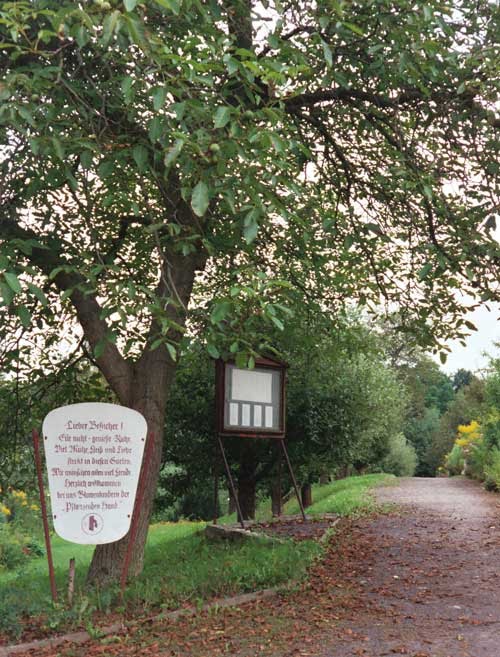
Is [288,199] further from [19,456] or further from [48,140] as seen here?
[19,456]

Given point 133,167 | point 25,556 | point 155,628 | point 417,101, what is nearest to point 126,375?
point 133,167

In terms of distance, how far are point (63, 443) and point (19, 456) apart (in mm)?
4570

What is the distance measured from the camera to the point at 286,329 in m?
10.1

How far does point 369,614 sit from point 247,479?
358 inches

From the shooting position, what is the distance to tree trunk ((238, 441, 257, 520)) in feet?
48.8

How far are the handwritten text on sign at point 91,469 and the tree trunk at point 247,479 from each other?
834cm

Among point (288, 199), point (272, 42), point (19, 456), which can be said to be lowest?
point (19, 456)

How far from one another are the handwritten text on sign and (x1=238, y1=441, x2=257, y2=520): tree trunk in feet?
27.4

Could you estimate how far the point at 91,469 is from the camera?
6.35 m

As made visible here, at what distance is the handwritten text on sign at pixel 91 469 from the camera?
6.27 meters

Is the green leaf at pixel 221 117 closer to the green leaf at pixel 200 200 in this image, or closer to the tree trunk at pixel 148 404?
the green leaf at pixel 200 200

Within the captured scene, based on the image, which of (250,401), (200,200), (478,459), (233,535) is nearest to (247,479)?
(233,535)

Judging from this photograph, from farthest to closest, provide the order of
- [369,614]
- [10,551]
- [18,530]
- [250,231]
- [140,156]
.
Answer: [18,530], [10,551], [369,614], [140,156], [250,231]

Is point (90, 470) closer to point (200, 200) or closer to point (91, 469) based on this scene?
point (91, 469)
